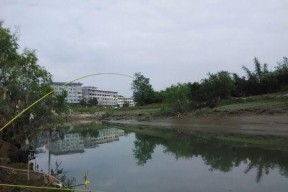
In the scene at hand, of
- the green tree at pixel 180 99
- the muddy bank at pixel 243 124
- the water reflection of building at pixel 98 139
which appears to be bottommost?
the water reflection of building at pixel 98 139

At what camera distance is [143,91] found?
109062mm

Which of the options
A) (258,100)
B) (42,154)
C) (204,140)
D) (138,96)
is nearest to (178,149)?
(204,140)

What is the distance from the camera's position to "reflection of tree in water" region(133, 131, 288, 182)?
70.6ft

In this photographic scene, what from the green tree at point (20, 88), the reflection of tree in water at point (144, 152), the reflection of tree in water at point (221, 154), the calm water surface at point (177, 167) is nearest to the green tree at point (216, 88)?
the reflection of tree in water at point (221, 154)

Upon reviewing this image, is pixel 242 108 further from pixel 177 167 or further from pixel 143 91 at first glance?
pixel 143 91

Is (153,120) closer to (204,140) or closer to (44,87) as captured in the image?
(204,140)

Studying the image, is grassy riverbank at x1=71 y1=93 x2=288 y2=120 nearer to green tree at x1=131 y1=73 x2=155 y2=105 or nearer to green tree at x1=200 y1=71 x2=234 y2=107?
green tree at x1=200 y1=71 x2=234 y2=107

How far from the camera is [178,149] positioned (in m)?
30.9

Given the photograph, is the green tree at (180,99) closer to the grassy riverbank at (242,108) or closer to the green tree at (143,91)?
the grassy riverbank at (242,108)

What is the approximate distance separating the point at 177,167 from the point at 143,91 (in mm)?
86770

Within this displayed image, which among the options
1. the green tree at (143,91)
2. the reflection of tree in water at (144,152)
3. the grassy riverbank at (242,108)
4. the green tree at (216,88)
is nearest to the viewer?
the reflection of tree in water at (144,152)

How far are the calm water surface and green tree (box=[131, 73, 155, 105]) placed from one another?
7282cm

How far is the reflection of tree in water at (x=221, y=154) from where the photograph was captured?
2153 cm

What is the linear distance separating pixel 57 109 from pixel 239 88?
167 feet
